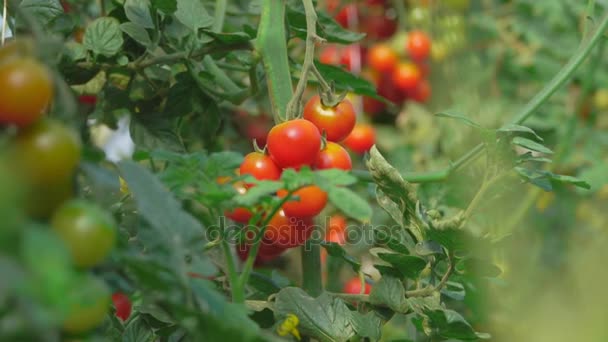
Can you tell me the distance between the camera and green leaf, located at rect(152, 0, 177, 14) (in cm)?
71

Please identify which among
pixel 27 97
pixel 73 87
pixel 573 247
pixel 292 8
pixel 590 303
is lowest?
pixel 573 247

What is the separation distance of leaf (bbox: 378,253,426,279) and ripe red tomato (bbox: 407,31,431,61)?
120cm

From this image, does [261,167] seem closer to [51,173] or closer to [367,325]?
[367,325]

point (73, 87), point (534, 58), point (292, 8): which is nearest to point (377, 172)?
point (292, 8)

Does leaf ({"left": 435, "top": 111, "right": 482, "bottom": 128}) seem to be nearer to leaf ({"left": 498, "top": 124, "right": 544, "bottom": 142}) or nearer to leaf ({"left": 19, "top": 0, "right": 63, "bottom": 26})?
leaf ({"left": 498, "top": 124, "right": 544, "bottom": 142})

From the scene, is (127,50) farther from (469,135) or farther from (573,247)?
(573,247)

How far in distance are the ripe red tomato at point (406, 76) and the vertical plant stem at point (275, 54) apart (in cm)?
116

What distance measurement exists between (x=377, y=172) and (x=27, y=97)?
35cm

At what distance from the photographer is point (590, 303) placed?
0.95 meters

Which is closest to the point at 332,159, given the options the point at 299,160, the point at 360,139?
the point at 299,160

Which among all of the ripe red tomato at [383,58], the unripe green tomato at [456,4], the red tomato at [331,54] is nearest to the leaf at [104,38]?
the red tomato at [331,54]

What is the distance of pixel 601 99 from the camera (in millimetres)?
1840

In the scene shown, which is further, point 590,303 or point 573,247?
point 573,247

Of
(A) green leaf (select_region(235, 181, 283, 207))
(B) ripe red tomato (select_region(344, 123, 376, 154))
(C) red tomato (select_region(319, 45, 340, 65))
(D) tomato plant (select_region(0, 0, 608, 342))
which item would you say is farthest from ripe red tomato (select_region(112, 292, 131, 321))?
(C) red tomato (select_region(319, 45, 340, 65))
